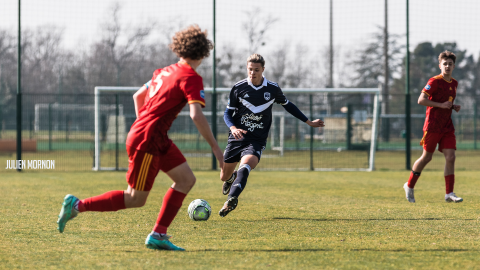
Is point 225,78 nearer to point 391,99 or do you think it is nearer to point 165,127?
point 391,99

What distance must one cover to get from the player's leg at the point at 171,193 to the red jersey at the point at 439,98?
14.9 ft

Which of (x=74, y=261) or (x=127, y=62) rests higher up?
(x=127, y=62)

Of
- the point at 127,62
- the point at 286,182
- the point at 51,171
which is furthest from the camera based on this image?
the point at 127,62

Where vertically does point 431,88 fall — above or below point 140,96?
above

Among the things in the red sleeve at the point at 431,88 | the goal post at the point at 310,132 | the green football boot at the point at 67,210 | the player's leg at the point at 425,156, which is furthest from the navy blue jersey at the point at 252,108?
the goal post at the point at 310,132

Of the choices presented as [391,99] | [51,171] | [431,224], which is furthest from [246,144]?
[391,99]

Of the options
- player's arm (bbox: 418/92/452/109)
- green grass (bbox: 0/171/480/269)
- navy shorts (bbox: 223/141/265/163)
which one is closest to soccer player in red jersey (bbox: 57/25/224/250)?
green grass (bbox: 0/171/480/269)

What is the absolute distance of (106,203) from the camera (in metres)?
4.56

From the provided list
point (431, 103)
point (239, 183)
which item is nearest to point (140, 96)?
point (239, 183)

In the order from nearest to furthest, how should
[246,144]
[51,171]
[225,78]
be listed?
1. [246,144]
2. [51,171]
3. [225,78]

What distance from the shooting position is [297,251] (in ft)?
15.0

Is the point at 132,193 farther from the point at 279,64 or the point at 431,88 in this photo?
the point at 279,64

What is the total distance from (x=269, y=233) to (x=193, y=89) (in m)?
1.92

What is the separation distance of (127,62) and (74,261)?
25741mm
